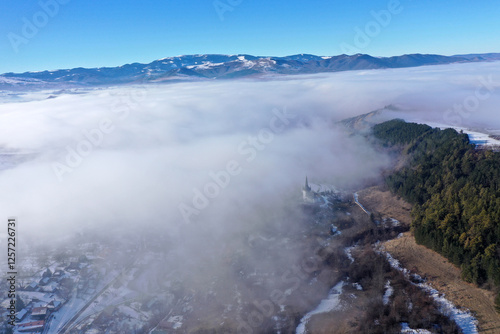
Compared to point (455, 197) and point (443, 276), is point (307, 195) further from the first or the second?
point (443, 276)

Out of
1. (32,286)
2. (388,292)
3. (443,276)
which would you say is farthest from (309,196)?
(32,286)

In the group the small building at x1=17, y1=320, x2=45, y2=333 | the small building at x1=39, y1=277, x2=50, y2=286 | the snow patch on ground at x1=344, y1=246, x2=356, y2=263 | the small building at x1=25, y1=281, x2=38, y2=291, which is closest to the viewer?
the small building at x1=17, y1=320, x2=45, y2=333

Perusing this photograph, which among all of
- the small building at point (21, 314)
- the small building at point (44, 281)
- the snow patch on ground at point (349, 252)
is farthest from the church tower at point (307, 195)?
the small building at point (21, 314)

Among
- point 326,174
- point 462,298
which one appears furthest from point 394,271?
point 326,174

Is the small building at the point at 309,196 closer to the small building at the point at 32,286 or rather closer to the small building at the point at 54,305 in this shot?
the small building at the point at 54,305

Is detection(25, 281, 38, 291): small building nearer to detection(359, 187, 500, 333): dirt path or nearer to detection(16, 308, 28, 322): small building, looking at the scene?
detection(16, 308, 28, 322): small building

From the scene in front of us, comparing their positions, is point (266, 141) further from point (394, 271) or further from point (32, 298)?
point (32, 298)

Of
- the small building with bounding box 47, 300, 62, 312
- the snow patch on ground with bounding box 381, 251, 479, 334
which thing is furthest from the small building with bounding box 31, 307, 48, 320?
the snow patch on ground with bounding box 381, 251, 479, 334
